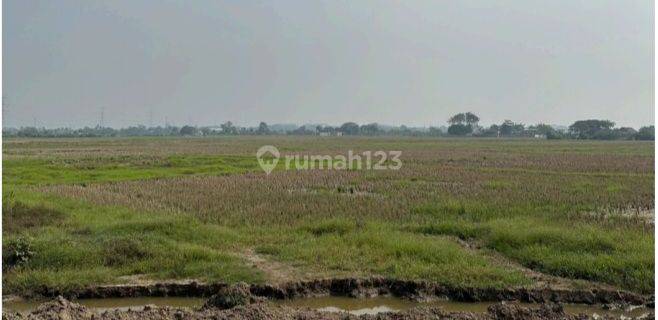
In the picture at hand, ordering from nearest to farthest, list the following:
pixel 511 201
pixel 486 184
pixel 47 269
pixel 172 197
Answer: pixel 47 269, pixel 511 201, pixel 172 197, pixel 486 184

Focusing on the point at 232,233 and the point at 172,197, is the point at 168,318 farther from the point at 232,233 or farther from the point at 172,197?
the point at 172,197

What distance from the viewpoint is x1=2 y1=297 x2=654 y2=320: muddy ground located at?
5657 millimetres

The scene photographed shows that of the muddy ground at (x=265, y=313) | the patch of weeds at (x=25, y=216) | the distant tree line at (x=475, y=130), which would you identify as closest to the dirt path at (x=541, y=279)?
the muddy ground at (x=265, y=313)

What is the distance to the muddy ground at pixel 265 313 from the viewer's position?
5.66m

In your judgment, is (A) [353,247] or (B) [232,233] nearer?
(A) [353,247]

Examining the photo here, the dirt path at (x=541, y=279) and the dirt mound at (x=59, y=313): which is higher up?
the dirt mound at (x=59, y=313)

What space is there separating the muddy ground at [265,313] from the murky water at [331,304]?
0.64 metres

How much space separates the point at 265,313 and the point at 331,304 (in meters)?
1.28

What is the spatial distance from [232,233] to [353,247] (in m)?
2.25

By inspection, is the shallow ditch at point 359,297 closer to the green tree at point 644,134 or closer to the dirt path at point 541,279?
the dirt path at point 541,279

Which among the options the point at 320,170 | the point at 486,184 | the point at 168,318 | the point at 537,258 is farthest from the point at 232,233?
the point at 320,170

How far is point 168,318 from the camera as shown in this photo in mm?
5680

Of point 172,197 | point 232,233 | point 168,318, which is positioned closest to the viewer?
point 168,318

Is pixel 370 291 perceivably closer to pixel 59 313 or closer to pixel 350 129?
pixel 59 313
